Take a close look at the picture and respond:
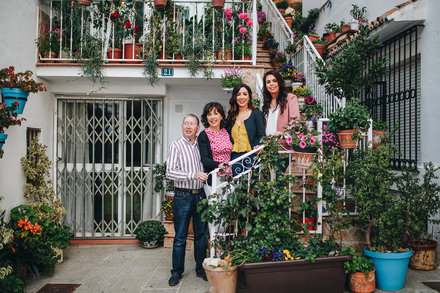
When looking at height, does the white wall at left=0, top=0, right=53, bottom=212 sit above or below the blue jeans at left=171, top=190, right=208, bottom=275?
above

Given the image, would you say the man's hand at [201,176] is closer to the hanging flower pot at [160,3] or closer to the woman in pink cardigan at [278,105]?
the woman in pink cardigan at [278,105]

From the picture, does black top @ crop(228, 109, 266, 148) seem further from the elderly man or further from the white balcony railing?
the white balcony railing

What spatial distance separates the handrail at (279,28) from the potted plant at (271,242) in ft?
15.8

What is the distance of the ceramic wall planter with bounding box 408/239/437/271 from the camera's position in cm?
412

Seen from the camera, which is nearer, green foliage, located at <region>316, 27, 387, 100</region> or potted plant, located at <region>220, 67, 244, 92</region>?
green foliage, located at <region>316, 27, 387, 100</region>

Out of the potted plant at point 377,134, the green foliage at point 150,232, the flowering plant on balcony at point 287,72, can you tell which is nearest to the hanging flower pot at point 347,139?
the potted plant at point 377,134

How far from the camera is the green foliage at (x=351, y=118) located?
392cm

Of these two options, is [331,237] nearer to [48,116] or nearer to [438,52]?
[438,52]

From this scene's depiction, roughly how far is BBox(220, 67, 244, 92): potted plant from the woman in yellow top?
128cm

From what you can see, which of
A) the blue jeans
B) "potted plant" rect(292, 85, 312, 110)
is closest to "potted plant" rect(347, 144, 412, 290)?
the blue jeans

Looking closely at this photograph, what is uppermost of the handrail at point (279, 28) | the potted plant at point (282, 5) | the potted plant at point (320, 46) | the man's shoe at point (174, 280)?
the potted plant at point (282, 5)

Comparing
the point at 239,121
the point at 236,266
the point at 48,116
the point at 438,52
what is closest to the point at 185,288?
the point at 236,266

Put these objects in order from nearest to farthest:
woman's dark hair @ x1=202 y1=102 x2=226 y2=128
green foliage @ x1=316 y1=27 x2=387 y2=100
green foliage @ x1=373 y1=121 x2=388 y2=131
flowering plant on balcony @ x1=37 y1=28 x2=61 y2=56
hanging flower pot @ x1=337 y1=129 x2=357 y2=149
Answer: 1. woman's dark hair @ x1=202 y1=102 x2=226 y2=128
2. hanging flower pot @ x1=337 y1=129 x2=357 y2=149
3. green foliage @ x1=316 y1=27 x2=387 y2=100
4. green foliage @ x1=373 y1=121 x2=388 y2=131
5. flowering plant on balcony @ x1=37 y1=28 x2=61 y2=56

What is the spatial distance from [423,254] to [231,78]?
349 cm
